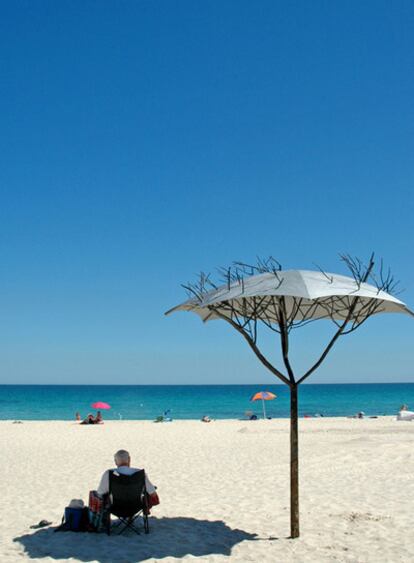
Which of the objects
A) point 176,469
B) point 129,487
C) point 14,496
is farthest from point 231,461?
point 129,487

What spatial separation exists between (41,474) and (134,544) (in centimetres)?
713

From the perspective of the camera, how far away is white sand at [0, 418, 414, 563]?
5.89 m

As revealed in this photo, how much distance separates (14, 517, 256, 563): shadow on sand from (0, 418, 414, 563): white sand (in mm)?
12

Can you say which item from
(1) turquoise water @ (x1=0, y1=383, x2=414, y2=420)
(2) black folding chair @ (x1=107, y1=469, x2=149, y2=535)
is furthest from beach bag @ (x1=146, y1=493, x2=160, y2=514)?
(1) turquoise water @ (x1=0, y1=383, x2=414, y2=420)

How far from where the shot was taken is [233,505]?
8.38 meters

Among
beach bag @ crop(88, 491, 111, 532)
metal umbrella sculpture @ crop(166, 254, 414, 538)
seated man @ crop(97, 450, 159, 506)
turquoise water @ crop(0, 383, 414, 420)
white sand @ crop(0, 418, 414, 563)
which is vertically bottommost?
turquoise water @ crop(0, 383, 414, 420)

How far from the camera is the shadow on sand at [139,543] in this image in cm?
580

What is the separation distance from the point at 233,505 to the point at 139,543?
8.16 feet

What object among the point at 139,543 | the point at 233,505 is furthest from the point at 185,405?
the point at 139,543

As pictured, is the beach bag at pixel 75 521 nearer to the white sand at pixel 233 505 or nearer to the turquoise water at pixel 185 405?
the white sand at pixel 233 505

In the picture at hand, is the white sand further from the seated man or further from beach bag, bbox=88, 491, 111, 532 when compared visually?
the seated man

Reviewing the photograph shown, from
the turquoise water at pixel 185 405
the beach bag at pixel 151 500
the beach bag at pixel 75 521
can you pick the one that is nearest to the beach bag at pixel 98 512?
the beach bag at pixel 75 521

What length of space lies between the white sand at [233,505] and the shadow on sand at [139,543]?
1 cm

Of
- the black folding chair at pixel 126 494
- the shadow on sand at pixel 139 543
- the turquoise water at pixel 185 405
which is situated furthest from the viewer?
the turquoise water at pixel 185 405
